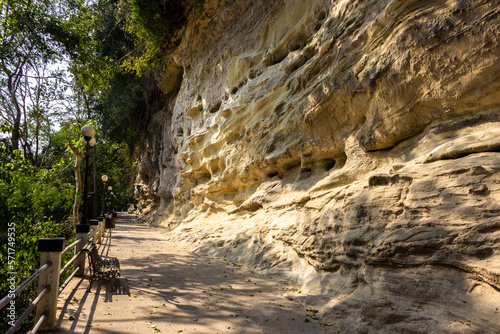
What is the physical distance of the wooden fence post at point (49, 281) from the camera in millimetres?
3463

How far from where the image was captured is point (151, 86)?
24453 mm

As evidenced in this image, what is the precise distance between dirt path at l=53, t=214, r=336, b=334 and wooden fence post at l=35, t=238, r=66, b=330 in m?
0.23

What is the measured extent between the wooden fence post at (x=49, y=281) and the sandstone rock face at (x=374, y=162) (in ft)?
11.9

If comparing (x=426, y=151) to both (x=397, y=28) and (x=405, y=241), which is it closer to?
(x=405, y=241)

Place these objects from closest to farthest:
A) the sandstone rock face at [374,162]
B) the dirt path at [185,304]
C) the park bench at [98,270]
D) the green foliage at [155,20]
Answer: the sandstone rock face at [374,162] → the dirt path at [185,304] → the park bench at [98,270] → the green foliage at [155,20]

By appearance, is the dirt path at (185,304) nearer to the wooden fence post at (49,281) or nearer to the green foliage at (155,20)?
the wooden fence post at (49,281)

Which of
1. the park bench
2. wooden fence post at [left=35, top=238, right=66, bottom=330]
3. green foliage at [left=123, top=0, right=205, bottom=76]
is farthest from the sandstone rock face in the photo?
green foliage at [left=123, top=0, right=205, bottom=76]

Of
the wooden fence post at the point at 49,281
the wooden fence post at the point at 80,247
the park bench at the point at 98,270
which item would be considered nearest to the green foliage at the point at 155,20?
the wooden fence post at the point at 80,247

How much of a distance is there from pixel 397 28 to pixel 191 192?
42.6ft

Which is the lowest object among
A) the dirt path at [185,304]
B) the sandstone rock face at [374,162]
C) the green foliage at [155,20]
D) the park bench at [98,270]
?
the dirt path at [185,304]

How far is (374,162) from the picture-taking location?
6152mm

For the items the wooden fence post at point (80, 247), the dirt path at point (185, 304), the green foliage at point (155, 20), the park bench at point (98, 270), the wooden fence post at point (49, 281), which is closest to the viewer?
the wooden fence post at point (49, 281)

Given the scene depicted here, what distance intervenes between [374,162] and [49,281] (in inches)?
233

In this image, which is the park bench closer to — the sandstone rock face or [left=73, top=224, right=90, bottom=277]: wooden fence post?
[left=73, top=224, right=90, bottom=277]: wooden fence post
